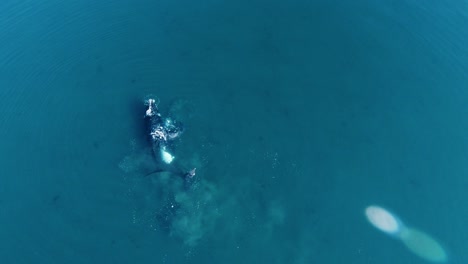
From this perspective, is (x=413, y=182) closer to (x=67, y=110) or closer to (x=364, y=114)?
(x=364, y=114)

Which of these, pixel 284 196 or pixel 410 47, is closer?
pixel 284 196

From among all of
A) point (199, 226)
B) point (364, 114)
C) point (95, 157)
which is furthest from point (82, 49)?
point (364, 114)

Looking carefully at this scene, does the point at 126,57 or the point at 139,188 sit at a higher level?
the point at 126,57

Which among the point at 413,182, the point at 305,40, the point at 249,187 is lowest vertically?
the point at 249,187

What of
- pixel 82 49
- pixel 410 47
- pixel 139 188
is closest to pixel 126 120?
pixel 139 188

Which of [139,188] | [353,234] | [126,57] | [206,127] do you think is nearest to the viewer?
[353,234]

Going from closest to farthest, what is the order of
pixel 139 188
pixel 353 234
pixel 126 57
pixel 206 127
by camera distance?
pixel 353 234 < pixel 139 188 < pixel 206 127 < pixel 126 57

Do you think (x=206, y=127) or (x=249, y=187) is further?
(x=206, y=127)

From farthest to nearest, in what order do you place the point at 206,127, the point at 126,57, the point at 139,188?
the point at 126,57
the point at 206,127
the point at 139,188

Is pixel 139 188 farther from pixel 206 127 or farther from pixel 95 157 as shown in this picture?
pixel 206 127
